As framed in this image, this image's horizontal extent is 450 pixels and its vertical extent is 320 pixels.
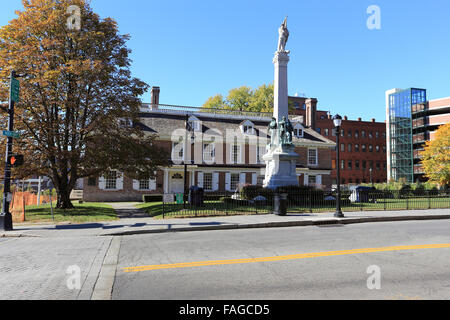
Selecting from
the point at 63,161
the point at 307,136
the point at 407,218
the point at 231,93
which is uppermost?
the point at 231,93

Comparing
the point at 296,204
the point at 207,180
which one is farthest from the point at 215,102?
the point at 296,204

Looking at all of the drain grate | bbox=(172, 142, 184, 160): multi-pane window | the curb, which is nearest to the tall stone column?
the curb

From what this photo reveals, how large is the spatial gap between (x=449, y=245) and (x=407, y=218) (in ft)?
24.5

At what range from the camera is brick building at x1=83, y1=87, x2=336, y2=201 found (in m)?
33.1

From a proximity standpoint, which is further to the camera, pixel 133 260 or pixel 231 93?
pixel 231 93

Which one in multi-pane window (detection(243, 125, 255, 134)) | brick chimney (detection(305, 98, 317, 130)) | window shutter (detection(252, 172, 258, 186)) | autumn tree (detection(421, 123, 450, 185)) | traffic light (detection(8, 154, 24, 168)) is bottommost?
window shutter (detection(252, 172, 258, 186))

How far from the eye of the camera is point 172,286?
5.11 metres

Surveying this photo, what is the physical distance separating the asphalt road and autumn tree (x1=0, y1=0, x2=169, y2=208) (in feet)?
36.6

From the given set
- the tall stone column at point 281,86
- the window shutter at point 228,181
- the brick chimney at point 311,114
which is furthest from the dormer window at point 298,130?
the tall stone column at point 281,86

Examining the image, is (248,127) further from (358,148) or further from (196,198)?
(358,148)

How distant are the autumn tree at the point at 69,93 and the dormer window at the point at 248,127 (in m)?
19.4

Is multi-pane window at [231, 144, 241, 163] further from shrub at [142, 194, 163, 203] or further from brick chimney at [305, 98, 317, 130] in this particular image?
brick chimney at [305, 98, 317, 130]

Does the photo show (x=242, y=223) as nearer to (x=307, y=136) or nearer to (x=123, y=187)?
(x=123, y=187)

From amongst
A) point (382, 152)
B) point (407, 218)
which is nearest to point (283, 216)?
point (407, 218)
